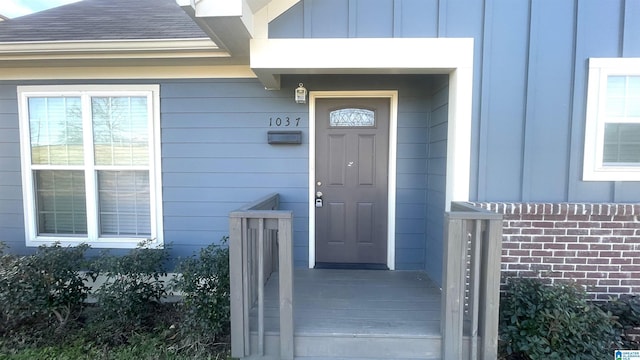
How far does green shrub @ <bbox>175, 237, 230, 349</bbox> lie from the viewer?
2654 mm

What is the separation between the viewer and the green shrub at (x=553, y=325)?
2350 mm

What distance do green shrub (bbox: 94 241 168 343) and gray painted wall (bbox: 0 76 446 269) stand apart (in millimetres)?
582

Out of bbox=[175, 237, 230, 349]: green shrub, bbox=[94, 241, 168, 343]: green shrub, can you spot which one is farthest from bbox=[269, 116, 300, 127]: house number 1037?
bbox=[94, 241, 168, 343]: green shrub

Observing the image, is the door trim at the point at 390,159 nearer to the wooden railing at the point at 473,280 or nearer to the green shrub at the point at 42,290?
the wooden railing at the point at 473,280

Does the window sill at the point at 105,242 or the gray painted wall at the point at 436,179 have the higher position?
the gray painted wall at the point at 436,179

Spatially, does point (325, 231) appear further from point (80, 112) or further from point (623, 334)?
point (80, 112)

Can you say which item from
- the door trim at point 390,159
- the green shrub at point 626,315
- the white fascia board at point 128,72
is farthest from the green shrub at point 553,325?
the white fascia board at point 128,72

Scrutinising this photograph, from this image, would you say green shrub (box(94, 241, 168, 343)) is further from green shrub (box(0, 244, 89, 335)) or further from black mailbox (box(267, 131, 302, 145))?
black mailbox (box(267, 131, 302, 145))

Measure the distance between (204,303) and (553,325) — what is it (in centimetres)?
273

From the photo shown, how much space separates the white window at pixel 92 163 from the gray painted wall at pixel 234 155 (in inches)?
5.9

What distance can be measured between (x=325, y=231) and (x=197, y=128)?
77.0 inches

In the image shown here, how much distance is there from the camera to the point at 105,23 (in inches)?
141

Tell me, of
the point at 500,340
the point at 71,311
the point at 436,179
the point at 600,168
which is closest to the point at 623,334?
the point at 500,340

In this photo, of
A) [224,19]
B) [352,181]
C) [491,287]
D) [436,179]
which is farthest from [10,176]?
[491,287]
